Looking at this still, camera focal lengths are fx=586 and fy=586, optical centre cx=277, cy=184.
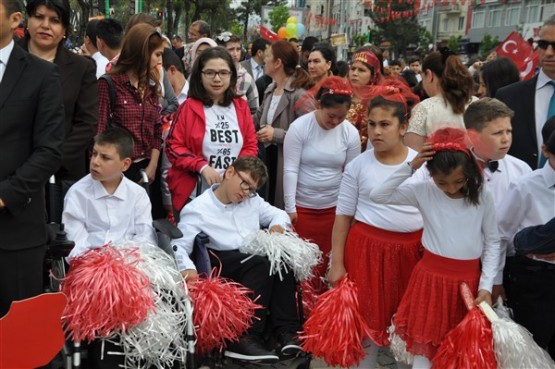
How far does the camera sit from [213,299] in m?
3.33

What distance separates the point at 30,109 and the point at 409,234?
6.75ft

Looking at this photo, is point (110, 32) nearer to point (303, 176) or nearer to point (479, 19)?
point (303, 176)

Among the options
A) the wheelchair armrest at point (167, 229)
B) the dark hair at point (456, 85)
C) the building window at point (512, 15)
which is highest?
the building window at point (512, 15)

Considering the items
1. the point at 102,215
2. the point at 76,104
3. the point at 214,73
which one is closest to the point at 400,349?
the point at 102,215

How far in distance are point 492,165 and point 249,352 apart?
68.1 inches

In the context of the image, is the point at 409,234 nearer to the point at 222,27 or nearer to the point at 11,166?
the point at 11,166

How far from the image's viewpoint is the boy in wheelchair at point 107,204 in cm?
341

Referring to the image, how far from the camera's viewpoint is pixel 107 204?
3.50 meters

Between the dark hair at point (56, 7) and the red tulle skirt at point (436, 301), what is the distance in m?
2.47

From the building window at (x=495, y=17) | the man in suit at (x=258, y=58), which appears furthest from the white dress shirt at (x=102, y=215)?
the building window at (x=495, y=17)

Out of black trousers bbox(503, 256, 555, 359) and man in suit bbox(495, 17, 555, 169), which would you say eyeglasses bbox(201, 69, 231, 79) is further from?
black trousers bbox(503, 256, 555, 359)

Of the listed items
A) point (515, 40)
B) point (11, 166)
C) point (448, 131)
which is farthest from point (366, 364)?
point (515, 40)

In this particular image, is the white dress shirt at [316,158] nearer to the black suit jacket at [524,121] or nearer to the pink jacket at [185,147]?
the pink jacket at [185,147]

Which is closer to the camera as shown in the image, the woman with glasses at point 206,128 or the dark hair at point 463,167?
the dark hair at point 463,167
